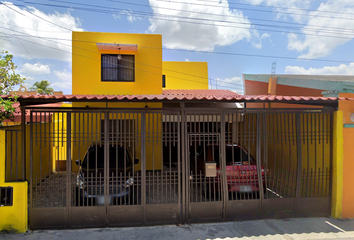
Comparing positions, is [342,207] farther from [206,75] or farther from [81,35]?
[206,75]

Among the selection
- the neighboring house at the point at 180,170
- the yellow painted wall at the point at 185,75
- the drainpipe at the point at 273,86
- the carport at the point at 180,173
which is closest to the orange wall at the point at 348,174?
the neighboring house at the point at 180,170

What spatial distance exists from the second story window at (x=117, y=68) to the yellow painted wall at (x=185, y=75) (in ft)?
19.9

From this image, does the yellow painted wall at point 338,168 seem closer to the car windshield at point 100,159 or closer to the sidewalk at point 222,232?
the sidewalk at point 222,232

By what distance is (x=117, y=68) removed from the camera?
9.69 metres

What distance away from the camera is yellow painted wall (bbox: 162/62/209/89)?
51.8 feet

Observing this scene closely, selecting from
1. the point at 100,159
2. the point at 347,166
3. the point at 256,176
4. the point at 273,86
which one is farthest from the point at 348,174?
the point at 100,159

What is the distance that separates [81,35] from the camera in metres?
9.53

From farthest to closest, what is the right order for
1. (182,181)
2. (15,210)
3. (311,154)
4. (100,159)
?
(100,159)
(311,154)
(182,181)
(15,210)

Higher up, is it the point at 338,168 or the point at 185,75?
the point at 185,75

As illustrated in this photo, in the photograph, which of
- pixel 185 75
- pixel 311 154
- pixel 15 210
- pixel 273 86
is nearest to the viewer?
pixel 15 210

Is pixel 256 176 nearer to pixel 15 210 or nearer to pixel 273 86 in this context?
pixel 273 86

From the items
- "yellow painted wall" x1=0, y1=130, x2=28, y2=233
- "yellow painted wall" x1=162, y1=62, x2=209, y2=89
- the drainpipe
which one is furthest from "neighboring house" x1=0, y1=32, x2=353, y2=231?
"yellow painted wall" x1=162, y1=62, x2=209, y2=89

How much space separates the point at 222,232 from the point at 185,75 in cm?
1260

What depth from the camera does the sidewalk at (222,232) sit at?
4.37 meters
